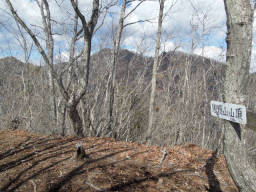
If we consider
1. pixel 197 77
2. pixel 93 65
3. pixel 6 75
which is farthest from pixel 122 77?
pixel 6 75

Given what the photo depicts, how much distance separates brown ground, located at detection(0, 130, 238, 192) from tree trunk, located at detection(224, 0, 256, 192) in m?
0.81

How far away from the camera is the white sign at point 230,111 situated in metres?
1.62

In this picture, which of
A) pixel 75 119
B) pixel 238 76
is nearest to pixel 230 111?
pixel 238 76

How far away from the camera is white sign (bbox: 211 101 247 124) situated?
162cm

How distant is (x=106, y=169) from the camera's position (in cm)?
281

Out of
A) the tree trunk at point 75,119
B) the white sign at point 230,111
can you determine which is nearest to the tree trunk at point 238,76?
the white sign at point 230,111

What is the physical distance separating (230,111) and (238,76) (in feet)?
1.07

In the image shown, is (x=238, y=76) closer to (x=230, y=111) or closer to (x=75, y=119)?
(x=230, y=111)

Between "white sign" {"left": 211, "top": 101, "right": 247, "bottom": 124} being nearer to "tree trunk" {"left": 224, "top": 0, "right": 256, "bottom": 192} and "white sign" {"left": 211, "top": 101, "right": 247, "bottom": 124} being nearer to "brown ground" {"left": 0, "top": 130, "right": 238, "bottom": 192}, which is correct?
"tree trunk" {"left": 224, "top": 0, "right": 256, "bottom": 192}

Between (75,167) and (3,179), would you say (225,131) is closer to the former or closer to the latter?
(75,167)

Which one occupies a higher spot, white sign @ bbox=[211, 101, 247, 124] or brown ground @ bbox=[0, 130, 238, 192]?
white sign @ bbox=[211, 101, 247, 124]

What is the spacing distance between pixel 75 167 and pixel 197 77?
971 cm

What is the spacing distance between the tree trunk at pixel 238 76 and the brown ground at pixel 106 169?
0.81 metres

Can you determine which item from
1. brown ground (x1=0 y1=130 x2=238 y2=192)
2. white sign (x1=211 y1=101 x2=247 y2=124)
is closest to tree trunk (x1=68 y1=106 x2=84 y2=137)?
brown ground (x1=0 y1=130 x2=238 y2=192)
